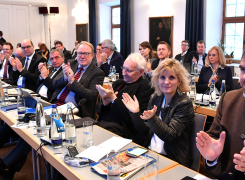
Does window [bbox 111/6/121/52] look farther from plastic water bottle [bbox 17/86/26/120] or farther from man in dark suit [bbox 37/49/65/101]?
plastic water bottle [bbox 17/86/26/120]

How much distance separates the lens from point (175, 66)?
7.04ft

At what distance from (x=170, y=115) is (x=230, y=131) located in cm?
60

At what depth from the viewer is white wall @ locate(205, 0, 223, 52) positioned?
21.5ft

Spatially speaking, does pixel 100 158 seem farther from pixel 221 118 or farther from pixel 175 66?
pixel 175 66

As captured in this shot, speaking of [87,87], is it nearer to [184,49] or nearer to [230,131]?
[230,131]

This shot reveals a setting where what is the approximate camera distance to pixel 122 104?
2562 millimetres

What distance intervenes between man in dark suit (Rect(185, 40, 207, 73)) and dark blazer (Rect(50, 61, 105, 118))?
11.9ft

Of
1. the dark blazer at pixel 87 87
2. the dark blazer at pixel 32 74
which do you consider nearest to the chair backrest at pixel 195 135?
the dark blazer at pixel 87 87

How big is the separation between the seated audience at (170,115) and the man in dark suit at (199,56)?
433 centimetres

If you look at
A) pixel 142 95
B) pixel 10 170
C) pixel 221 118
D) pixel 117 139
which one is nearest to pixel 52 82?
pixel 10 170

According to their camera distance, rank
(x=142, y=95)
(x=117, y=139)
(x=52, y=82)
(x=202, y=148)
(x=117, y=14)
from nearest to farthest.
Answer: (x=202, y=148) < (x=117, y=139) < (x=142, y=95) < (x=52, y=82) < (x=117, y=14)

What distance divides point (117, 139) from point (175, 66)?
2.56 ft

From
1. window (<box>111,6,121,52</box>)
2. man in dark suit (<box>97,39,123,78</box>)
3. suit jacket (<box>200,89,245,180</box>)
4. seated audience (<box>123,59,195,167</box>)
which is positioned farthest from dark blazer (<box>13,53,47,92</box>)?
window (<box>111,6,121,52</box>)

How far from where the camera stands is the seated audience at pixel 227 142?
1458 millimetres
